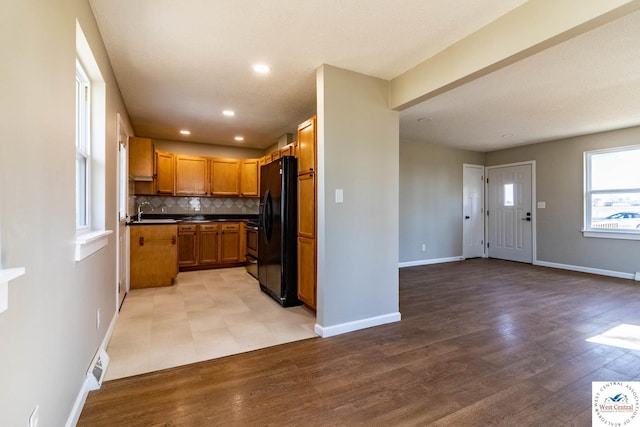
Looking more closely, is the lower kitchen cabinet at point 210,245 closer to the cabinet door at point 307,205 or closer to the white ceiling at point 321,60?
the white ceiling at point 321,60

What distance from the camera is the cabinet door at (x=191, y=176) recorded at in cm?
548

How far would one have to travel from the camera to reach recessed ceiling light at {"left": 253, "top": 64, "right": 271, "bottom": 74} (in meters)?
2.72

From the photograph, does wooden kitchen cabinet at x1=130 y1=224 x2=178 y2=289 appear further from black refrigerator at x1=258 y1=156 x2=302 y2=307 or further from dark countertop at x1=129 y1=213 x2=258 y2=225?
black refrigerator at x1=258 y1=156 x2=302 y2=307

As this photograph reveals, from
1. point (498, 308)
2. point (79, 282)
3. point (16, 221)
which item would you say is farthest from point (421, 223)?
point (16, 221)

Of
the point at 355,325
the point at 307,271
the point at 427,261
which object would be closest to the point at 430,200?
the point at 427,261

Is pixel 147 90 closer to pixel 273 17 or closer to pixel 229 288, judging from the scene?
pixel 273 17

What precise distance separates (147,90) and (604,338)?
5.08 m

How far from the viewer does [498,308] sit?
3354mm

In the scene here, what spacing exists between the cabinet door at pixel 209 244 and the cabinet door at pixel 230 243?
0.09 metres

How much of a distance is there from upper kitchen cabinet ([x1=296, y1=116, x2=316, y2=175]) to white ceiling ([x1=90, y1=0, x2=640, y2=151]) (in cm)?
46

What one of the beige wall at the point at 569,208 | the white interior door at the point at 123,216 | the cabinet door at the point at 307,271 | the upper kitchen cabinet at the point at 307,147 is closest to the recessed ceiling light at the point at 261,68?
the upper kitchen cabinet at the point at 307,147

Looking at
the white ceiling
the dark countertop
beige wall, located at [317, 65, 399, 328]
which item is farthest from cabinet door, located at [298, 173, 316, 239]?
the dark countertop

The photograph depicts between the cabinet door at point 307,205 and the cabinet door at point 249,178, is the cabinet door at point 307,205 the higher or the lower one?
the lower one

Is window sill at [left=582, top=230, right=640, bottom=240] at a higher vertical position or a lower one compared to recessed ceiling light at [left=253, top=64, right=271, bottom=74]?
lower
